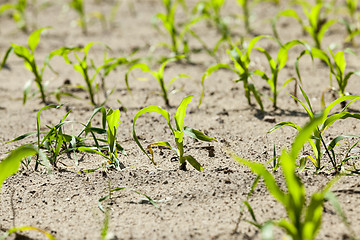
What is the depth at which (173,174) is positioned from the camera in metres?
1.83

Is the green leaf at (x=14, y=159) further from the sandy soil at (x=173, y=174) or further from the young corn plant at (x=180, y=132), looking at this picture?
the young corn plant at (x=180, y=132)

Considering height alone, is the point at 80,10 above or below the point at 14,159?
above

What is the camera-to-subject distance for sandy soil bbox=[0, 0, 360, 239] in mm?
1521

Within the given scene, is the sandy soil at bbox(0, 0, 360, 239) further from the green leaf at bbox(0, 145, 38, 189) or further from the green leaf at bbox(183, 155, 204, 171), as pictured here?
the green leaf at bbox(0, 145, 38, 189)

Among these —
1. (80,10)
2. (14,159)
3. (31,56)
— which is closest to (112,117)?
(14,159)

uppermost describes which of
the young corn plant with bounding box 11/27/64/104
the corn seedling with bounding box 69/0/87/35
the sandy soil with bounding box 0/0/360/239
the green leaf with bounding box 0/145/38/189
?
the corn seedling with bounding box 69/0/87/35

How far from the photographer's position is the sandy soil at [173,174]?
→ 4.99ft

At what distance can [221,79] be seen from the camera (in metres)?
2.96

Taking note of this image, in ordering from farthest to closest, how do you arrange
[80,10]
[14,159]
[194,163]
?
[80,10], [194,163], [14,159]

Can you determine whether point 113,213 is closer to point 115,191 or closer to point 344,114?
point 115,191

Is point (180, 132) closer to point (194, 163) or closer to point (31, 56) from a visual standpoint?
point (194, 163)

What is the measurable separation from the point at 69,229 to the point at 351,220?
830 millimetres

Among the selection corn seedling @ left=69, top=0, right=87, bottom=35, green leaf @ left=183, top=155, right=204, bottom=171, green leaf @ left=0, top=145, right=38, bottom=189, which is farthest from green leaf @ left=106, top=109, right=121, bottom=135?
corn seedling @ left=69, top=0, right=87, bottom=35

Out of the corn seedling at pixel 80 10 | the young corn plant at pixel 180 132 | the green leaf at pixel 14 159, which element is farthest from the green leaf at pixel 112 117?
the corn seedling at pixel 80 10
